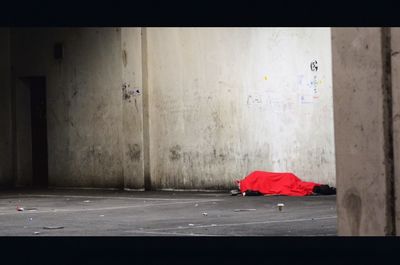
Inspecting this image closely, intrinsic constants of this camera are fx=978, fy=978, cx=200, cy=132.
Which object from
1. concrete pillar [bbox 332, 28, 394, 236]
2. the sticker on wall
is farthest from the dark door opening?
concrete pillar [bbox 332, 28, 394, 236]

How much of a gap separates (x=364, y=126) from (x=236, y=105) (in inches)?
463

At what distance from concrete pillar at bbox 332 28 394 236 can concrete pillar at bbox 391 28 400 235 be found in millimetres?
50

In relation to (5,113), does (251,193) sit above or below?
below

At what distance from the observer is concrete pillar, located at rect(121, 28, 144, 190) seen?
20.3 meters

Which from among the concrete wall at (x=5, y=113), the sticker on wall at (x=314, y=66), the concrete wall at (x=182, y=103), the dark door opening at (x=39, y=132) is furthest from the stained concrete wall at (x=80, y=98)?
the sticker on wall at (x=314, y=66)

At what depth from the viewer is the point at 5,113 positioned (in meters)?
23.4

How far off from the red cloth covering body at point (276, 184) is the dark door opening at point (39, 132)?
6.28m

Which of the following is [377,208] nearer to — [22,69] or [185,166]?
[185,166]

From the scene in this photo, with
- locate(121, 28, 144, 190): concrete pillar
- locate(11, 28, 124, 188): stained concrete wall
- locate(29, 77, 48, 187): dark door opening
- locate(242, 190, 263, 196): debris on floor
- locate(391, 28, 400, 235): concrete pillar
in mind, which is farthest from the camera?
locate(29, 77, 48, 187): dark door opening

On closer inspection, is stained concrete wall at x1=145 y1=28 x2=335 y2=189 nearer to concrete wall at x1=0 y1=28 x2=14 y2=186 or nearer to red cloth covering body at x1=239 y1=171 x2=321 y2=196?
red cloth covering body at x1=239 y1=171 x2=321 y2=196

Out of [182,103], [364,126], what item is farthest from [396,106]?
[182,103]

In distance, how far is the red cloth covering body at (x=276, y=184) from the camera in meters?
17.6

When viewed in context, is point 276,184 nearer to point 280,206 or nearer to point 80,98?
point 280,206

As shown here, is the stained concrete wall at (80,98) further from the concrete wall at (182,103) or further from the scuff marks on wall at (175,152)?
the scuff marks on wall at (175,152)
